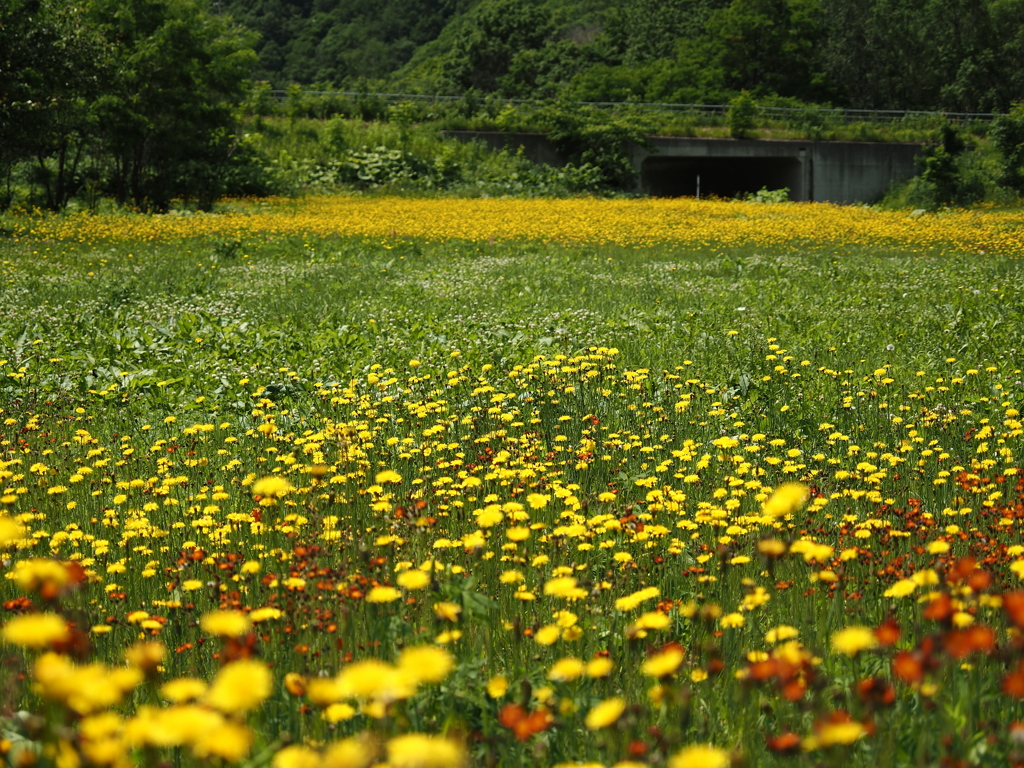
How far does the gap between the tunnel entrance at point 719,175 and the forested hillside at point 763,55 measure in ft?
29.3

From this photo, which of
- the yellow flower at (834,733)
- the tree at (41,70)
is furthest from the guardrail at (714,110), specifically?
the yellow flower at (834,733)

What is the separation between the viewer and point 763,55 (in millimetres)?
61750

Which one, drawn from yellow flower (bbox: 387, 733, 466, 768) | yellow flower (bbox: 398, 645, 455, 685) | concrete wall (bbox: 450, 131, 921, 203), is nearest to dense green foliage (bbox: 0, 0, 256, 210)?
concrete wall (bbox: 450, 131, 921, 203)

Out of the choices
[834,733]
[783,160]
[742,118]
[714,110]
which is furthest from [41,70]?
[714,110]

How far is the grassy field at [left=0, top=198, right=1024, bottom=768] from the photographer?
64.2 inches

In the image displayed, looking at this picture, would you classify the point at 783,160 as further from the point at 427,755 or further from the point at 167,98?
the point at 427,755

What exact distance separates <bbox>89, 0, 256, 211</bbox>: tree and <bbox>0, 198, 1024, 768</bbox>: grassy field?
38.7 ft

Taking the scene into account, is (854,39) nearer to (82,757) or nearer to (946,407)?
(946,407)

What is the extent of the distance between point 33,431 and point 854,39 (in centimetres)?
7257

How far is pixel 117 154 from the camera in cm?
2489

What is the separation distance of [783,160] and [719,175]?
4.02 m

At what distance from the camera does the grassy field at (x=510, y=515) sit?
163 cm

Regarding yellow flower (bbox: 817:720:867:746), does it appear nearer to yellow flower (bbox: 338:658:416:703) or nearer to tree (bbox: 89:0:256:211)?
yellow flower (bbox: 338:658:416:703)

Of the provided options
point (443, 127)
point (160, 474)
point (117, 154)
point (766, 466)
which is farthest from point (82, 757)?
point (443, 127)
